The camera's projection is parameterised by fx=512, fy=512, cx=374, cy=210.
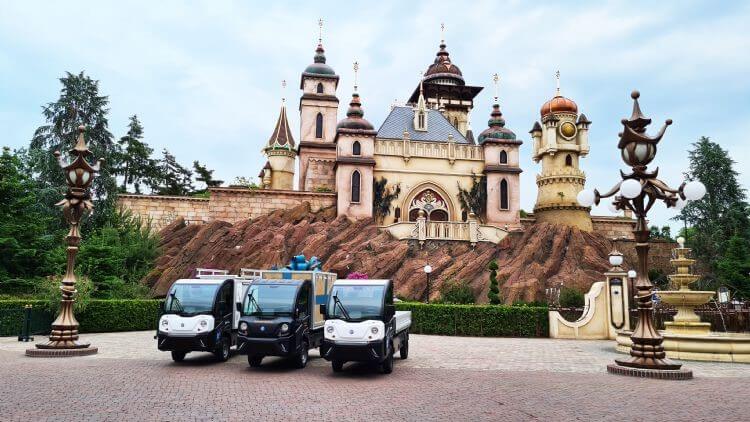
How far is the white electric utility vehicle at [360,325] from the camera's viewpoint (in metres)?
11.5

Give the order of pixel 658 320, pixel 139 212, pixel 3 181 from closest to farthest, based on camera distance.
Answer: pixel 658 320
pixel 3 181
pixel 139 212

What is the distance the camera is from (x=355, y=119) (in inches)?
1633

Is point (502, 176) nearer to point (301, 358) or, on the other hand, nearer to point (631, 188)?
point (631, 188)

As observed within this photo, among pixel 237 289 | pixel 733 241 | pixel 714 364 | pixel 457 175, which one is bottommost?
pixel 714 364

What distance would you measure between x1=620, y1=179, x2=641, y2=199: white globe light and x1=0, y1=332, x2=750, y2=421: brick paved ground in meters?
4.17

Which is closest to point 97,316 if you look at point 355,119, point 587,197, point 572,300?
point 587,197

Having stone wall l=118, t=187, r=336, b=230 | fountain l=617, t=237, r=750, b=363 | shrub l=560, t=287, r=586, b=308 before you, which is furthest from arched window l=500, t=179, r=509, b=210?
fountain l=617, t=237, r=750, b=363

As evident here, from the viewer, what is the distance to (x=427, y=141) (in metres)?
42.5

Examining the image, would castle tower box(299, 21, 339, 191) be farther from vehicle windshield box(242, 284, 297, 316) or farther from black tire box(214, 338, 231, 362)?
vehicle windshield box(242, 284, 297, 316)

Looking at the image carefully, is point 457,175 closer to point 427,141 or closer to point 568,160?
point 427,141

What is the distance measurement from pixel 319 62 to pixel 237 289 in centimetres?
4073

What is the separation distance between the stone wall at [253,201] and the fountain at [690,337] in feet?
91.9

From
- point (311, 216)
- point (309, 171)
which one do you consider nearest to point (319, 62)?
point (309, 171)

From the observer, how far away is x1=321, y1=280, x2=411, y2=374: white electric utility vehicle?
11.5 m
